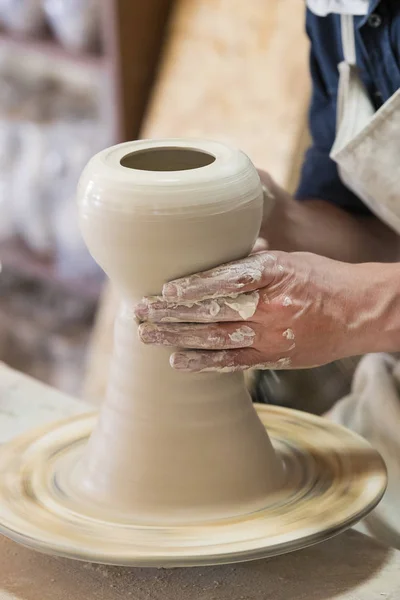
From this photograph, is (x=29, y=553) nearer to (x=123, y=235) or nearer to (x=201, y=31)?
(x=123, y=235)

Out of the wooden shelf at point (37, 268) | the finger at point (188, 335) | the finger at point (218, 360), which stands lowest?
the wooden shelf at point (37, 268)

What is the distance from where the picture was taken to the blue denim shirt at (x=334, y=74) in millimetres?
1314

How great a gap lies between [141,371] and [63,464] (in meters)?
0.18

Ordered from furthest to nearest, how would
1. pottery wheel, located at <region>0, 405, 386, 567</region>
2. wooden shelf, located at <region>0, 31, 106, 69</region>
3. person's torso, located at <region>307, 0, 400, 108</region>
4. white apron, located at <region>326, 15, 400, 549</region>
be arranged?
wooden shelf, located at <region>0, 31, 106, 69</region>
person's torso, located at <region>307, 0, 400, 108</region>
white apron, located at <region>326, 15, 400, 549</region>
pottery wheel, located at <region>0, 405, 386, 567</region>

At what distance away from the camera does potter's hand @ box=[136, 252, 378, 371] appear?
3.01 feet

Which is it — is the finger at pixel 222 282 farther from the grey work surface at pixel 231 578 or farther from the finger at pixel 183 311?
the grey work surface at pixel 231 578

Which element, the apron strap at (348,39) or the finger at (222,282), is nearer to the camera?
the finger at (222,282)

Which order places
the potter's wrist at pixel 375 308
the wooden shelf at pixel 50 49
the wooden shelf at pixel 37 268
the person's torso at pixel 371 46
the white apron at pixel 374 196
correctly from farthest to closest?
the wooden shelf at pixel 37 268 → the wooden shelf at pixel 50 49 → the person's torso at pixel 371 46 → the white apron at pixel 374 196 → the potter's wrist at pixel 375 308

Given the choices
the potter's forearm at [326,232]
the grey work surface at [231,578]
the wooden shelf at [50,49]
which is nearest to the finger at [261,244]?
the potter's forearm at [326,232]

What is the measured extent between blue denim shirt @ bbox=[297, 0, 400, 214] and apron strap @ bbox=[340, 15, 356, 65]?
0.04 ft

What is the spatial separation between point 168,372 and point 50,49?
5.85ft

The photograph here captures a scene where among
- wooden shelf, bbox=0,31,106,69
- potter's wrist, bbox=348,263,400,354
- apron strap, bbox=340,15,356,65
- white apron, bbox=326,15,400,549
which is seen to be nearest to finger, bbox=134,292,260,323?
potter's wrist, bbox=348,263,400,354

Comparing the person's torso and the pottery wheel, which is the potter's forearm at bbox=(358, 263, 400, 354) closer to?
the pottery wheel

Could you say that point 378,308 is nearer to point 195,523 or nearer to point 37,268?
point 195,523
